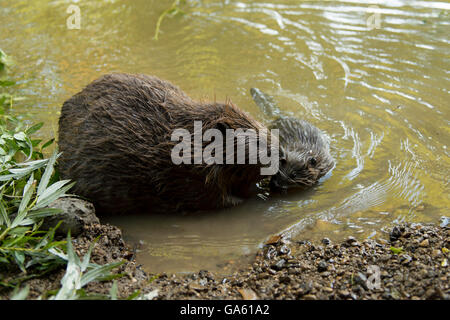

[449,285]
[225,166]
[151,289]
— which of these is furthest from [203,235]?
[449,285]

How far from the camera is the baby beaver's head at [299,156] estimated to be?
4125mm

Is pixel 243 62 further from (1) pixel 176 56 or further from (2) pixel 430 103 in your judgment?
(2) pixel 430 103

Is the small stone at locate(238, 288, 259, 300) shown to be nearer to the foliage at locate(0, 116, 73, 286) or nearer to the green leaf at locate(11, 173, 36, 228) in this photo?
the foliage at locate(0, 116, 73, 286)

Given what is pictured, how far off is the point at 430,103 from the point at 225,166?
2724 mm

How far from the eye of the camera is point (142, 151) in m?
3.71

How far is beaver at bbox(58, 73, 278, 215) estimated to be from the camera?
3713mm

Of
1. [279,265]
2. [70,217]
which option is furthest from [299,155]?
[70,217]

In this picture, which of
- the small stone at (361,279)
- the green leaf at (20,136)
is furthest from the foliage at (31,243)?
the small stone at (361,279)

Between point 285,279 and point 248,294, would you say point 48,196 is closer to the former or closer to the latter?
point 248,294

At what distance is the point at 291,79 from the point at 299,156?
1811mm

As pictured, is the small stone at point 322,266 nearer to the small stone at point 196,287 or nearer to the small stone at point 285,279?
the small stone at point 285,279

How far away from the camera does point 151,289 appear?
287 cm

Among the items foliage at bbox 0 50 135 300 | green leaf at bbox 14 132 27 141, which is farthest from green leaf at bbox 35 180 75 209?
green leaf at bbox 14 132 27 141

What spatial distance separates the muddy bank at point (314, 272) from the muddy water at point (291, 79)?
7.2 inches
